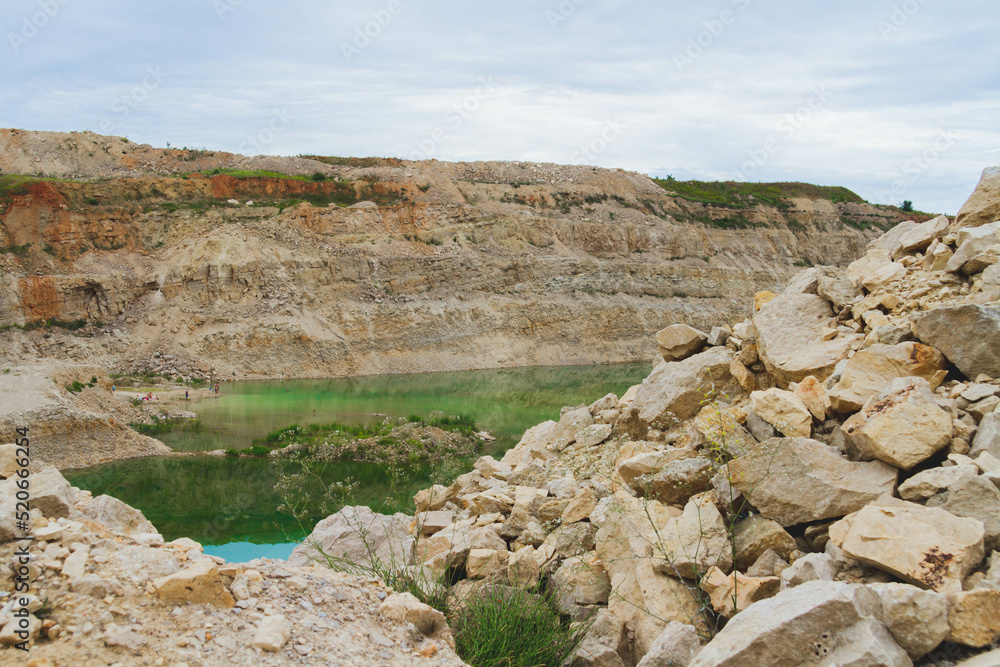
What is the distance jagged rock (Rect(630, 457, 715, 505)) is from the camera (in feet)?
18.4

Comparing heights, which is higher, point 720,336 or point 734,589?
point 720,336

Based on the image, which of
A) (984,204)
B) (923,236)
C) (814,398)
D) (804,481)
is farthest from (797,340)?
(804,481)

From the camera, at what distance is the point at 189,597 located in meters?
3.68

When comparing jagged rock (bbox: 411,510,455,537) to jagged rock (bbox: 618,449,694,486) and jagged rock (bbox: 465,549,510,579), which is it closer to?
jagged rock (bbox: 465,549,510,579)

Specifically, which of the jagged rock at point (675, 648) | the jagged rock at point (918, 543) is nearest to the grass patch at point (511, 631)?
the jagged rock at point (675, 648)

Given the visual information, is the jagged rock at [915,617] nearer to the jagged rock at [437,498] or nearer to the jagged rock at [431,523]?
the jagged rock at [431,523]

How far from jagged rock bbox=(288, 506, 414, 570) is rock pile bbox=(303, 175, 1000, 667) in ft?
0.12

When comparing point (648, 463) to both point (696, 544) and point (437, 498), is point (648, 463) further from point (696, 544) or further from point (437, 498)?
point (437, 498)

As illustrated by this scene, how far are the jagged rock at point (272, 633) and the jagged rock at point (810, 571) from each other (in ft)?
9.58

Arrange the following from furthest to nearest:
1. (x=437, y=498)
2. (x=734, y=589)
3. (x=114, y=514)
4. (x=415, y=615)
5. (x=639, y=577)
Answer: (x=437, y=498) < (x=114, y=514) < (x=639, y=577) < (x=734, y=589) < (x=415, y=615)

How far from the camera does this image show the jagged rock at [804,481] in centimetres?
481

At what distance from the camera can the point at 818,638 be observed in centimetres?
336

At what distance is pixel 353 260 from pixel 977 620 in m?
41.7

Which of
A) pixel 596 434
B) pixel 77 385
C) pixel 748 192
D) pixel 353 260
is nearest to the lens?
pixel 596 434
